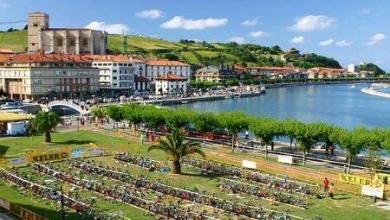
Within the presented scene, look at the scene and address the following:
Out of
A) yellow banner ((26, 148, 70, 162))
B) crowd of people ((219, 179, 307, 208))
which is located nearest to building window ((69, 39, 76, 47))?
yellow banner ((26, 148, 70, 162))

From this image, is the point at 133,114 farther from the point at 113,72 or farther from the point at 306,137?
the point at 113,72

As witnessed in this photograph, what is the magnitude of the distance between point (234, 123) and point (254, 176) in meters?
15.3

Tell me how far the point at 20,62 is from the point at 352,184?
279 ft

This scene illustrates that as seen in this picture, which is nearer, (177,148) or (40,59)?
(177,148)

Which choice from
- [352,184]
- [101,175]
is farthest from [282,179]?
[101,175]

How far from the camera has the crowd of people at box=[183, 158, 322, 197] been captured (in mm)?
34375

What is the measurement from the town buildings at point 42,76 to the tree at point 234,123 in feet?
199

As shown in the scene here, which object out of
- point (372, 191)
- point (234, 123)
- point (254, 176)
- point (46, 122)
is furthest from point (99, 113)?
point (372, 191)

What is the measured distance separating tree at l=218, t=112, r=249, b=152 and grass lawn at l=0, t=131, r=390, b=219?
4225 millimetres

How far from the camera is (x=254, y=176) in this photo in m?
37.8

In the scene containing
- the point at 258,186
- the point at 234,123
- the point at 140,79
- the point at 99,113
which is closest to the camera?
the point at 258,186

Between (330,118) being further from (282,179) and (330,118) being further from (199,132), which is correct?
(282,179)

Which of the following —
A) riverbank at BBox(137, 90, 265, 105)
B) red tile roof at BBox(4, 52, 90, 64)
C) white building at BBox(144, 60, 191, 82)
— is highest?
red tile roof at BBox(4, 52, 90, 64)

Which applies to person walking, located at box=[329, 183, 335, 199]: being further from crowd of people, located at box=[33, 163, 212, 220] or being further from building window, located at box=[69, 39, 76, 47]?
building window, located at box=[69, 39, 76, 47]
